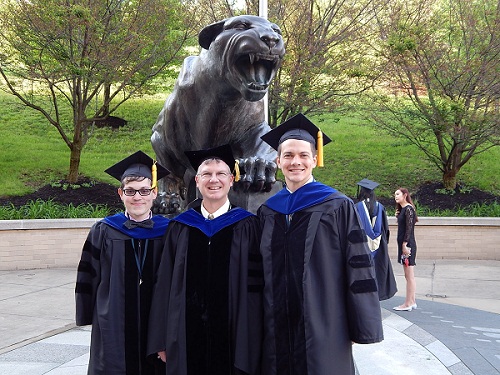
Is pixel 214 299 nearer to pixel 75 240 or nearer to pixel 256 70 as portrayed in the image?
pixel 256 70

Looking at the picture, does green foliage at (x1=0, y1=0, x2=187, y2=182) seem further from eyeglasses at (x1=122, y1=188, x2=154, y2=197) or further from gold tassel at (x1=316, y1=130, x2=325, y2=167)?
gold tassel at (x1=316, y1=130, x2=325, y2=167)

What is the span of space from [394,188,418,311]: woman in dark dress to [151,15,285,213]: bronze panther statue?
3923 millimetres

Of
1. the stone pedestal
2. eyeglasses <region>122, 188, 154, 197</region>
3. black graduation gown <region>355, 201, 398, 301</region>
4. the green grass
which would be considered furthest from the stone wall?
eyeglasses <region>122, 188, 154, 197</region>

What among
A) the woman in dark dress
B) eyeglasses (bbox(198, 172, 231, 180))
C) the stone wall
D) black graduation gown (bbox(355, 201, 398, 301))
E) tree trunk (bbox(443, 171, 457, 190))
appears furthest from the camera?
tree trunk (bbox(443, 171, 457, 190))

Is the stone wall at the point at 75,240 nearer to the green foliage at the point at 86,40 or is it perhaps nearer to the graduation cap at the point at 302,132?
the green foliage at the point at 86,40

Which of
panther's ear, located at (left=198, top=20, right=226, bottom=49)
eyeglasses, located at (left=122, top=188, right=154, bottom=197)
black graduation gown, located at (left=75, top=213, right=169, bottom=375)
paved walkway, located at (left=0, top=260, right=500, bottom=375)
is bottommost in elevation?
paved walkway, located at (left=0, top=260, right=500, bottom=375)

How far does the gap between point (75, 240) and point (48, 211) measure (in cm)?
98

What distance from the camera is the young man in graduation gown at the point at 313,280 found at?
103 inches

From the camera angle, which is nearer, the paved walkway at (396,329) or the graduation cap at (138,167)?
the graduation cap at (138,167)

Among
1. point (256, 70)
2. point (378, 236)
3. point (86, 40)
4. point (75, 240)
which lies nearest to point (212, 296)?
point (256, 70)

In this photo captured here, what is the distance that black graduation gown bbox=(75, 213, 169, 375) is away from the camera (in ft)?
9.98

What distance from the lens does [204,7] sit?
13.3 m

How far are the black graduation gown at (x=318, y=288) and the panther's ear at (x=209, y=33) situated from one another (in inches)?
47.9

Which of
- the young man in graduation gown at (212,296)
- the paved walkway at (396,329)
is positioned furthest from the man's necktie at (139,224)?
the paved walkway at (396,329)
